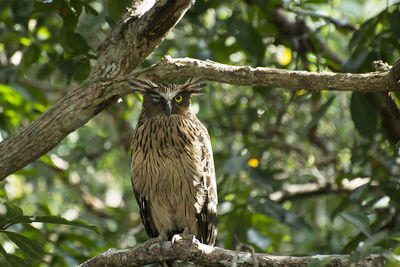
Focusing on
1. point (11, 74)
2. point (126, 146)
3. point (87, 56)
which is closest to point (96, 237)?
point (126, 146)

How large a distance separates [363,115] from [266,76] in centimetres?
134

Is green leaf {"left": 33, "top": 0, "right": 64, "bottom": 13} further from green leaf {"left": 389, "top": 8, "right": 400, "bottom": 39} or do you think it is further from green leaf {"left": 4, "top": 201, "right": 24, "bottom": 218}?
green leaf {"left": 389, "top": 8, "right": 400, "bottom": 39}

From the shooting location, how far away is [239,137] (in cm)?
630

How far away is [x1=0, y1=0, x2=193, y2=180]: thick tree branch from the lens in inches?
106

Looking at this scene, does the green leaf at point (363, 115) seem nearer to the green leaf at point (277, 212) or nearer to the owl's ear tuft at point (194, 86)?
the green leaf at point (277, 212)

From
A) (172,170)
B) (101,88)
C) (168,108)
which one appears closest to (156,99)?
(168,108)

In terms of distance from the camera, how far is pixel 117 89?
276 centimetres

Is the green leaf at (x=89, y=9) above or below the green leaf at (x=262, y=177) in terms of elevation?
above

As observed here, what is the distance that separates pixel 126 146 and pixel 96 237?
109 cm

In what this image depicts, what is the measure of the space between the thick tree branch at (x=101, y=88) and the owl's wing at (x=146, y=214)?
1.34 meters

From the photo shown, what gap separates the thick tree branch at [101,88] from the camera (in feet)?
8.86

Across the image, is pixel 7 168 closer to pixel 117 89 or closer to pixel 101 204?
pixel 117 89

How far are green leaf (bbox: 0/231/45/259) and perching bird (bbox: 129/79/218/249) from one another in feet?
3.63

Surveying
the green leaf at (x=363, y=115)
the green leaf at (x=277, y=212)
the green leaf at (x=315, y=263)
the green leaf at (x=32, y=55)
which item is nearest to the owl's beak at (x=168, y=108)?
the green leaf at (x=277, y=212)
